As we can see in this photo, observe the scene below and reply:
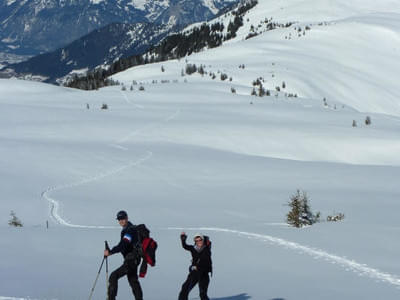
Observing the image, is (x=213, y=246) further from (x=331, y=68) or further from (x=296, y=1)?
(x=296, y=1)

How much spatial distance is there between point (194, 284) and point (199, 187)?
763 cm

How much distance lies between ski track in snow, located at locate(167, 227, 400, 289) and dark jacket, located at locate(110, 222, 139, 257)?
3.51 metres

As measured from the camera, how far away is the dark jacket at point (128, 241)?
738 centimetres

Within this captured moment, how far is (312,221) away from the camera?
486 inches

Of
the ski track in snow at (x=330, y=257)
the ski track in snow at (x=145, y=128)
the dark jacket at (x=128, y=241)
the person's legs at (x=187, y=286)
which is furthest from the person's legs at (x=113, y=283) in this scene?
the ski track in snow at (x=145, y=128)

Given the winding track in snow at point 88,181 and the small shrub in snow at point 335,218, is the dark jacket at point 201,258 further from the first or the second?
the small shrub in snow at point 335,218

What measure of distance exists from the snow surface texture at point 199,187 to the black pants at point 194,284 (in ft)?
2.08

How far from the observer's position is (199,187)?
15352mm

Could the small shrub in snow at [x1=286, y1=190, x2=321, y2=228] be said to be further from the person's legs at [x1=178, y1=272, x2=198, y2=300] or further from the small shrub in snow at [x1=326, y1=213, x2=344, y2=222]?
the person's legs at [x1=178, y1=272, x2=198, y2=300]

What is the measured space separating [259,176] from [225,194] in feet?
6.24

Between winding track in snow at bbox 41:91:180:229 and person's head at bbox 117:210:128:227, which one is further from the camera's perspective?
winding track in snow at bbox 41:91:180:229

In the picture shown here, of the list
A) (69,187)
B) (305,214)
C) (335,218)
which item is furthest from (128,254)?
(69,187)

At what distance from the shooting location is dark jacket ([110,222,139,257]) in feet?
24.2

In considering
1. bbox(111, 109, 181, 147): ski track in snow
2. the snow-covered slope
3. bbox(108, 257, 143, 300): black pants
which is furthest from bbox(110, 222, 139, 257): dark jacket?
the snow-covered slope
